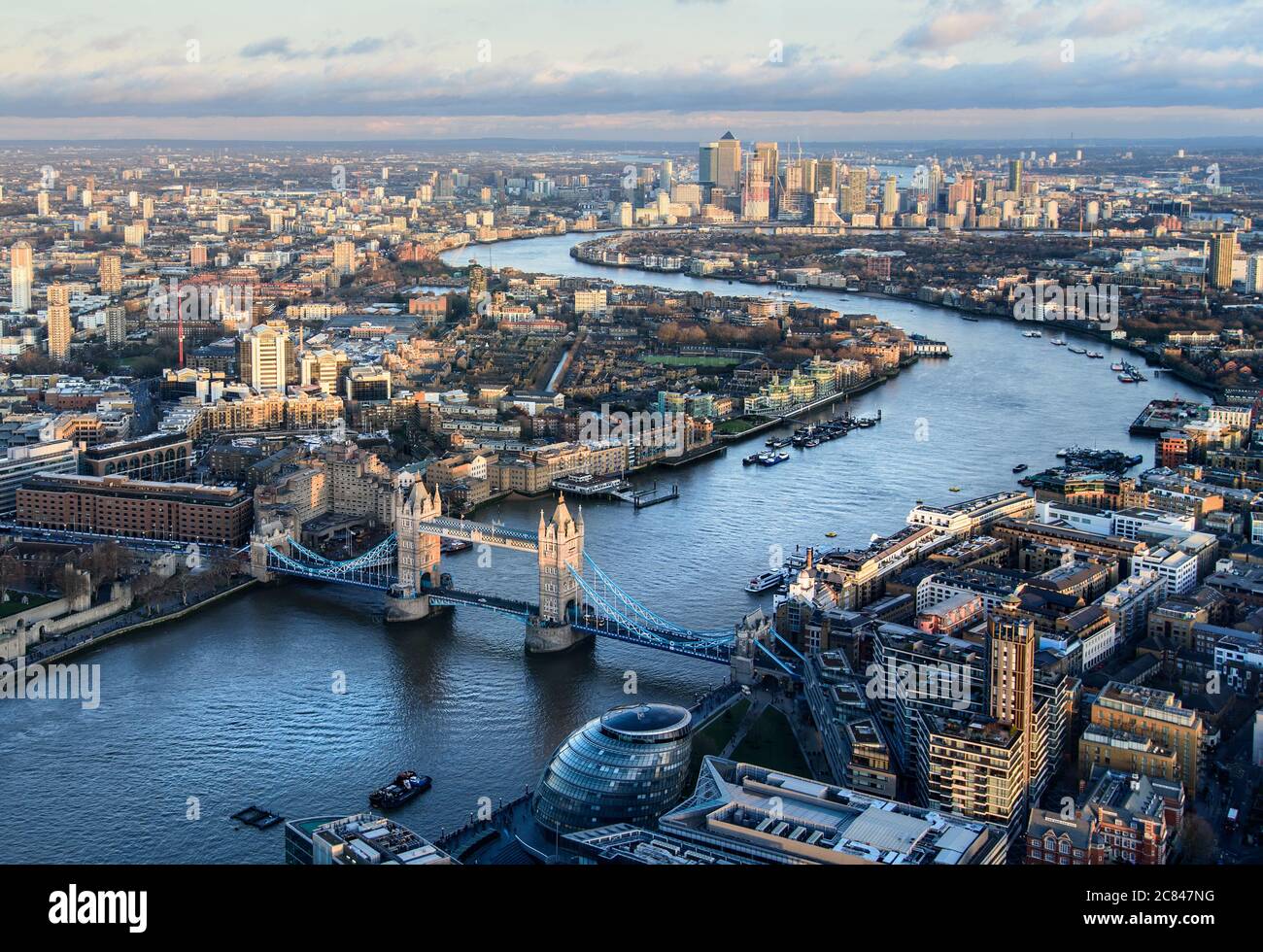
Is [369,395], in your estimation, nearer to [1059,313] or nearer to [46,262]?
[1059,313]

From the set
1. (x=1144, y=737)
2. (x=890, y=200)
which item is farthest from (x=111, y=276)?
(x=890, y=200)

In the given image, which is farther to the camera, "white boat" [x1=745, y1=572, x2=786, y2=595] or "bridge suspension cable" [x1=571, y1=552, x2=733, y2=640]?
"white boat" [x1=745, y1=572, x2=786, y2=595]

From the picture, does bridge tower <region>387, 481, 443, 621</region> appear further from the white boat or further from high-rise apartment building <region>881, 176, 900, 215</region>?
high-rise apartment building <region>881, 176, 900, 215</region>

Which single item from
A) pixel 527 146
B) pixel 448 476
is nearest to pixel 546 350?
pixel 448 476

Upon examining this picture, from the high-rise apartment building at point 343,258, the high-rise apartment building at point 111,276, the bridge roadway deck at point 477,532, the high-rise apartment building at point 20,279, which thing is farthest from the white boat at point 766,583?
the high-rise apartment building at point 343,258

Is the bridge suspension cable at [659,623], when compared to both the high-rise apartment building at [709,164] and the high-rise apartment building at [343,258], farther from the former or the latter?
the high-rise apartment building at [709,164]

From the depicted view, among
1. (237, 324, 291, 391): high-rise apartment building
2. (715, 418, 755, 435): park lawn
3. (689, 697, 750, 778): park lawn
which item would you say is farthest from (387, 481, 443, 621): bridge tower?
(237, 324, 291, 391): high-rise apartment building

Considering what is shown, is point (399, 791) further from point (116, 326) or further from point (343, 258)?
point (343, 258)
